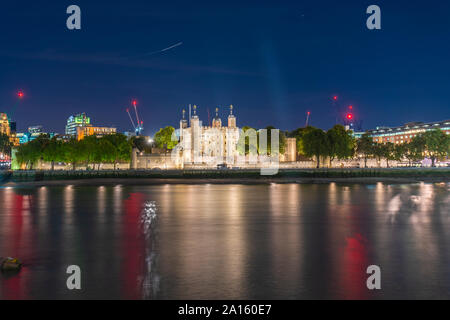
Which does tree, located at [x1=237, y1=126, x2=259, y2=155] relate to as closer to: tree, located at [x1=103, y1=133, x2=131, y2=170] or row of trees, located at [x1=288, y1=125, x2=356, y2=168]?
row of trees, located at [x1=288, y1=125, x2=356, y2=168]

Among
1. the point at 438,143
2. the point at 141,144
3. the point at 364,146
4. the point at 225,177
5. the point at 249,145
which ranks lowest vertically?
the point at 225,177

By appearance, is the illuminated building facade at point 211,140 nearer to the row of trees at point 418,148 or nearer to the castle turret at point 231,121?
the castle turret at point 231,121

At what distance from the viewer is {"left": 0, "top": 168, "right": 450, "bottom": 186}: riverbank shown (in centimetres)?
8162

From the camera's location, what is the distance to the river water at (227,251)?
15.3 metres

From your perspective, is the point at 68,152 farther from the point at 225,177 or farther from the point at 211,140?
the point at 211,140

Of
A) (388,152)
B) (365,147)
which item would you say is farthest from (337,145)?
(365,147)

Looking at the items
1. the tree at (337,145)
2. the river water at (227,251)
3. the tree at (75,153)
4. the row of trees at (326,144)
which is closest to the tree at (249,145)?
the row of trees at (326,144)

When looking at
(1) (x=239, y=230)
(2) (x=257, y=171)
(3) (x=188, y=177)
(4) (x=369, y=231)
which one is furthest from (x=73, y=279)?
(2) (x=257, y=171)

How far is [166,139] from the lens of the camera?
513 feet

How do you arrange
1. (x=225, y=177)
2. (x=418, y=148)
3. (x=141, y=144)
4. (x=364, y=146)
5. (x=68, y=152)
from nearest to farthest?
(x=225, y=177)
(x=68, y=152)
(x=418, y=148)
(x=364, y=146)
(x=141, y=144)

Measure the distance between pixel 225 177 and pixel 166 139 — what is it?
70957mm

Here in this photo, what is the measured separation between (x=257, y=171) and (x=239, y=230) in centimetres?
6702

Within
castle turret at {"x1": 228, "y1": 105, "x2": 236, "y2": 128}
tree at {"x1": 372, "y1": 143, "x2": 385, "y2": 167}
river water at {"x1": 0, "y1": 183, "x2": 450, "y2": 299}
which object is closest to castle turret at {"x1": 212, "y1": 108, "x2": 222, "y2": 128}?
castle turret at {"x1": 228, "y1": 105, "x2": 236, "y2": 128}

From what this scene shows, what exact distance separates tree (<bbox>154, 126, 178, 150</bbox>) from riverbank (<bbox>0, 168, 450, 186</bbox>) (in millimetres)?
64140
